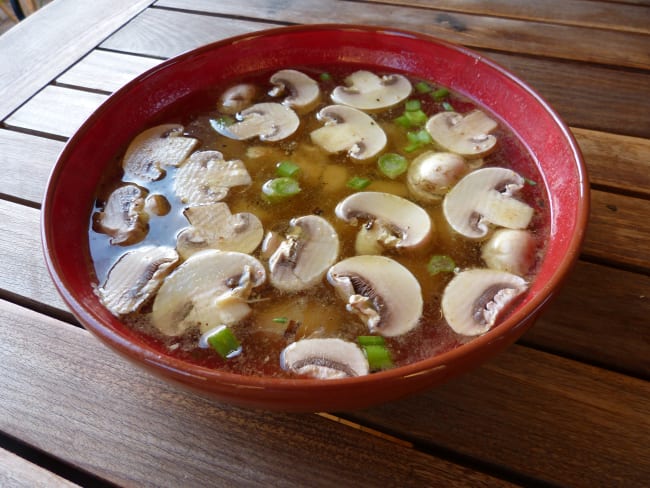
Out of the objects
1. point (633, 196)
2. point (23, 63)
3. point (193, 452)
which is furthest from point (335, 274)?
point (23, 63)

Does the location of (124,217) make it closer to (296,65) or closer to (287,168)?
(287,168)

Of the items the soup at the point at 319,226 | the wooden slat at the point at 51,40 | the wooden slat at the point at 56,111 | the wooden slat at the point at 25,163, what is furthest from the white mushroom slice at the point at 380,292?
the wooden slat at the point at 51,40

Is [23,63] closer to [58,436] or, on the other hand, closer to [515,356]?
[58,436]

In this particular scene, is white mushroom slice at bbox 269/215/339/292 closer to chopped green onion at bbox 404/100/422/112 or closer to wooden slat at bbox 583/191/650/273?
chopped green onion at bbox 404/100/422/112

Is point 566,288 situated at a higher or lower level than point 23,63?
lower

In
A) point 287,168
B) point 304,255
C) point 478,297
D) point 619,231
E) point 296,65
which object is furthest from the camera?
point 296,65

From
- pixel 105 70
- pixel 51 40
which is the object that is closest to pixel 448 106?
pixel 105 70
